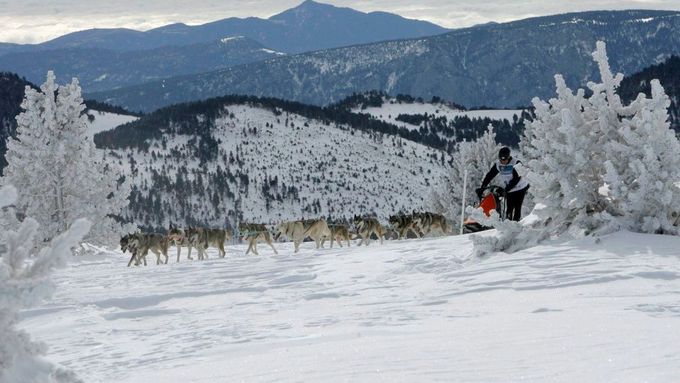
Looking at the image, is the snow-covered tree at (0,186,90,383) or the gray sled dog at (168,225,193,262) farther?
the gray sled dog at (168,225,193,262)

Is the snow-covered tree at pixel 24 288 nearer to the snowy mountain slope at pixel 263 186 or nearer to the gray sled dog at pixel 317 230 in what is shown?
the gray sled dog at pixel 317 230

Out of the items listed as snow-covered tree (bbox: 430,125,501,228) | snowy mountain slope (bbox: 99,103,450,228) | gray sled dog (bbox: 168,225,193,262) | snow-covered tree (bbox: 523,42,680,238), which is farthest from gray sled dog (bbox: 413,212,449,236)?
snowy mountain slope (bbox: 99,103,450,228)

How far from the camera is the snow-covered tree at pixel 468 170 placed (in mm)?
39000

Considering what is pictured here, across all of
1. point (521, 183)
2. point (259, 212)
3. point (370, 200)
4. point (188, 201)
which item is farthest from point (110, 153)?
point (521, 183)

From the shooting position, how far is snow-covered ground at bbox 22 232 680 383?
5.18 metres

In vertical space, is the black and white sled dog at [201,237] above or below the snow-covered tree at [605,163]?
below

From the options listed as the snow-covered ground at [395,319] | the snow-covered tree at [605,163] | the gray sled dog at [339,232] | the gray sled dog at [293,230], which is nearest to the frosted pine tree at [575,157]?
the snow-covered tree at [605,163]

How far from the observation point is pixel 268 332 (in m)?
7.47

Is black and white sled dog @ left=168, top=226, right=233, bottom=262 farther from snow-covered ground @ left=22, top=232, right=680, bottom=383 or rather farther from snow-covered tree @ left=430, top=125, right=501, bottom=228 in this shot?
snow-covered tree @ left=430, top=125, right=501, bottom=228

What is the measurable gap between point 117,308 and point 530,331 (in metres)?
5.75

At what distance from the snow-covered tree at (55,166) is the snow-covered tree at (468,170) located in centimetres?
1854

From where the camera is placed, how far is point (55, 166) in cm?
2862

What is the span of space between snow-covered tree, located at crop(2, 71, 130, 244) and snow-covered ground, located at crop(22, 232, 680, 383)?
648 inches

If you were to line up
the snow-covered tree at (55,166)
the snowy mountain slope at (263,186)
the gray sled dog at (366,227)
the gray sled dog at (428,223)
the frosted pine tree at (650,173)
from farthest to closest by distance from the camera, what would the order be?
the snowy mountain slope at (263,186) < the snow-covered tree at (55,166) < the gray sled dog at (428,223) < the gray sled dog at (366,227) < the frosted pine tree at (650,173)
